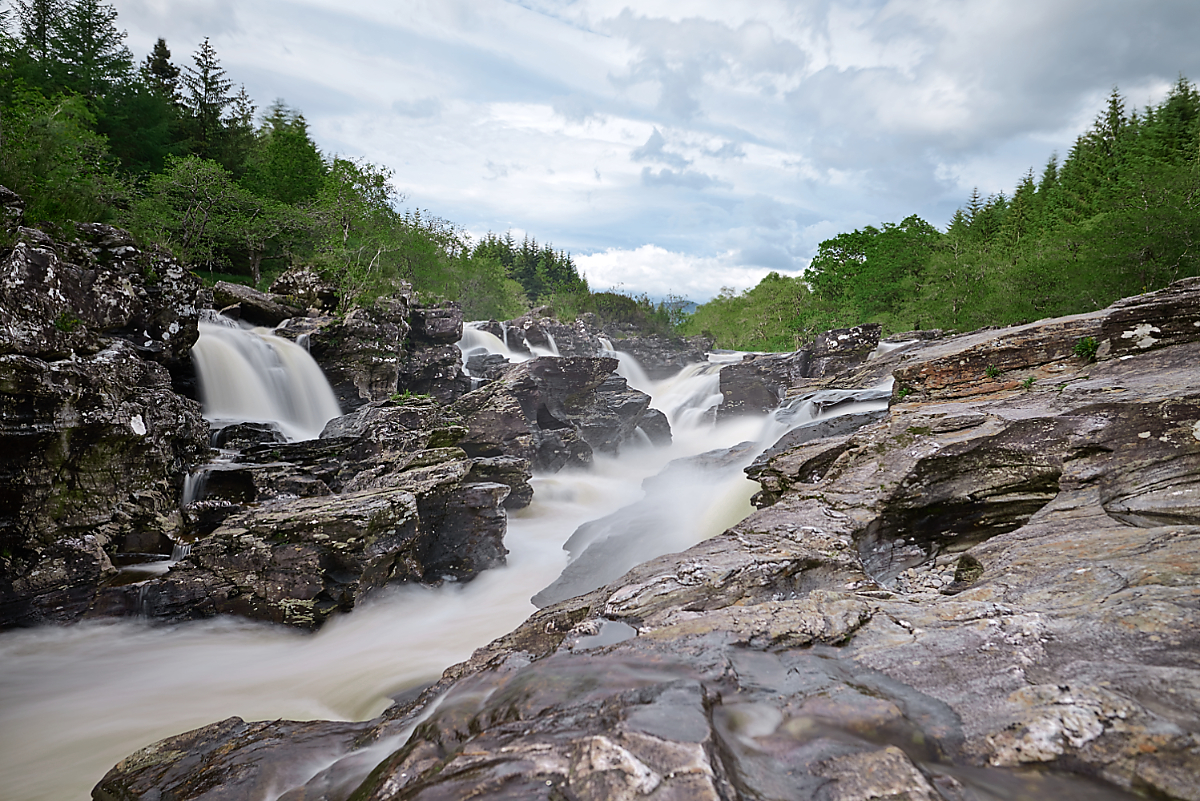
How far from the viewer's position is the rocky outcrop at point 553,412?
1866cm

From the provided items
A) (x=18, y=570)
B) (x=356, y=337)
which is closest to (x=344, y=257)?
(x=356, y=337)

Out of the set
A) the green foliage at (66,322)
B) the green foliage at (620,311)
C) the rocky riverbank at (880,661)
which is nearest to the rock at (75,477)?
the green foliage at (66,322)

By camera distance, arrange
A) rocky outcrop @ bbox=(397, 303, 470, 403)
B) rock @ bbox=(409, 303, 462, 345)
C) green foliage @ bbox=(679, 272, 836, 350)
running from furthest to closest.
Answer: green foliage @ bbox=(679, 272, 836, 350), rock @ bbox=(409, 303, 462, 345), rocky outcrop @ bbox=(397, 303, 470, 403)

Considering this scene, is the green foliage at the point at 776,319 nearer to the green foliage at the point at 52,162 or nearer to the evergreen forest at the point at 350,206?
the evergreen forest at the point at 350,206

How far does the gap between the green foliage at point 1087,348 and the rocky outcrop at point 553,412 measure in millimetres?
15889

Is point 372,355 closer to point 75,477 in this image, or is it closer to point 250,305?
point 250,305

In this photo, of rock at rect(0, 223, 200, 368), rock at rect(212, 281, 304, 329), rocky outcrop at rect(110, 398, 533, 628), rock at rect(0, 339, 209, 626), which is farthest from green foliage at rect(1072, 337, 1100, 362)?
rock at rect(212, 281, 304, 329)

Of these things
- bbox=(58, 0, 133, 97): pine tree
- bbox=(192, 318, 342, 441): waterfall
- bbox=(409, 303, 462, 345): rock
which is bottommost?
bbox=(192, 318, 342, 441): waterfall

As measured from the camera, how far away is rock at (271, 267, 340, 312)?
24.0 meters

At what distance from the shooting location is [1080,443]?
6.25m

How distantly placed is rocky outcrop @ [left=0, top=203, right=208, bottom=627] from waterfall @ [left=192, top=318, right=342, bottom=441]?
3.32 m

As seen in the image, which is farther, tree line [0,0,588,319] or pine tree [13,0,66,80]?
pine tree [13,0,66,80]

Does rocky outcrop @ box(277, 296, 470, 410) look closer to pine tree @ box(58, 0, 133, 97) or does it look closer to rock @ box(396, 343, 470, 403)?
rock @ box(396, 343, 470, 403)

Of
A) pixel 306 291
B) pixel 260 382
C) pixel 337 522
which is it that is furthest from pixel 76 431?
pixel 306 291
